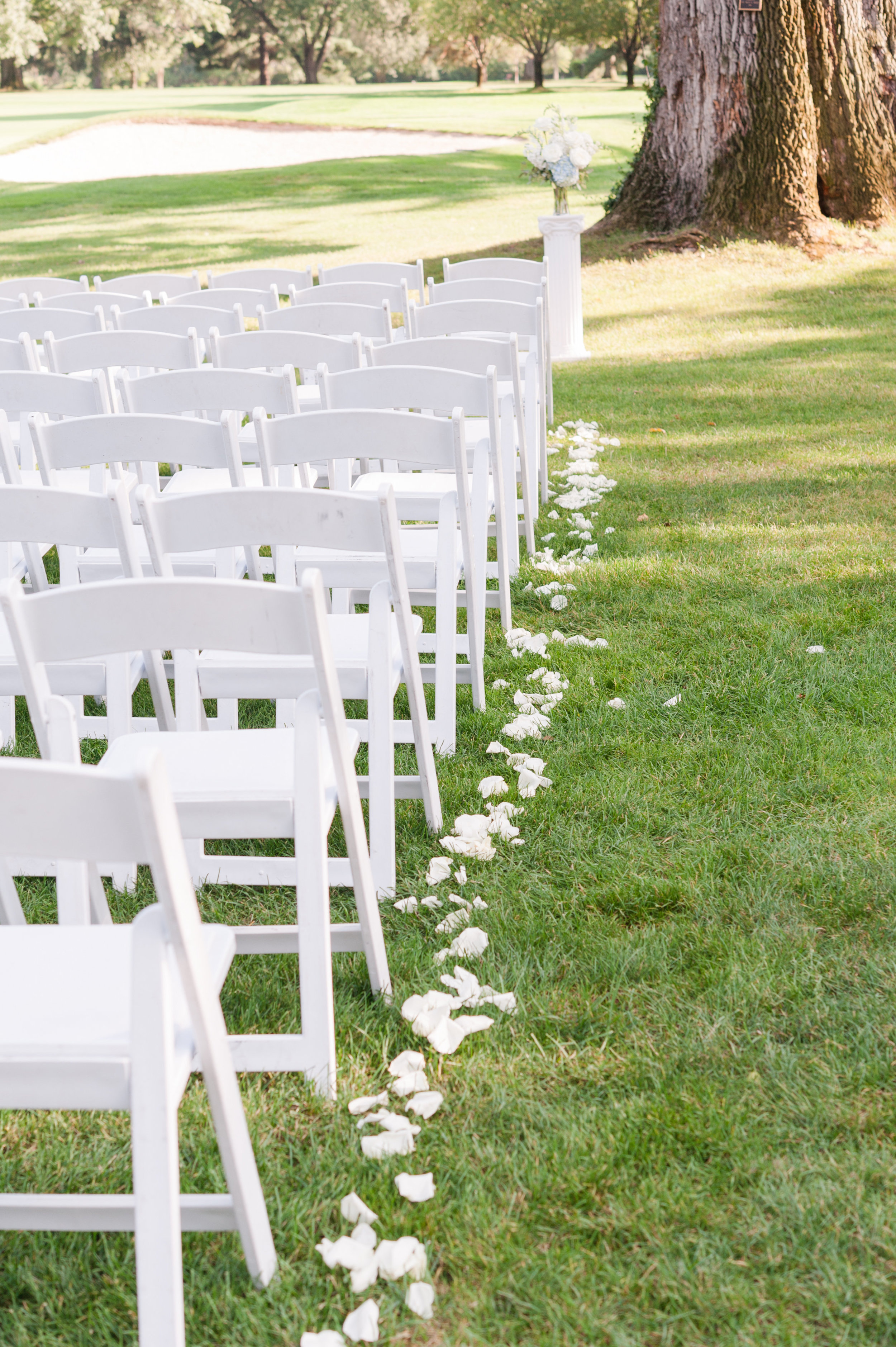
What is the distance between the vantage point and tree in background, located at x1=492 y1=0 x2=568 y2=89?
47500 mm

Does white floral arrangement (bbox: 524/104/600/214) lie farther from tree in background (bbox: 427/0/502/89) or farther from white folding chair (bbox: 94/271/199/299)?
tree in background (bbox: 427/0/502/89)

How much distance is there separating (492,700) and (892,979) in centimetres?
186

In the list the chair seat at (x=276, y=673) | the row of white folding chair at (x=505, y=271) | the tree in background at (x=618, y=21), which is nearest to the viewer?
the chair seat at (x=276, y=673)

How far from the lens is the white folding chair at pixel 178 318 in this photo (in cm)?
657

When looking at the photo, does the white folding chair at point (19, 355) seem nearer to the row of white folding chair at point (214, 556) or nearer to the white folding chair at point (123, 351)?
the white folding chair at point (123, 351)

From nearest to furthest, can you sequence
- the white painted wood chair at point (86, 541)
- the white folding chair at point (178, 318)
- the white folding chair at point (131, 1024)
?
the white folding chair at point (131, 1024), the white painted wood chair at point (86, 541), the white folding chair at point (178, 318)

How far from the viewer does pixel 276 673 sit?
2.97 m

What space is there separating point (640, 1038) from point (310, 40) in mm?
66182

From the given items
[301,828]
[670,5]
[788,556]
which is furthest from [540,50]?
[301,828]

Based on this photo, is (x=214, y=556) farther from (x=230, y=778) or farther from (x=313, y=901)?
(x=313, y=901)

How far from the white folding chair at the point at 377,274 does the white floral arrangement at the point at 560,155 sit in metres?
1.95

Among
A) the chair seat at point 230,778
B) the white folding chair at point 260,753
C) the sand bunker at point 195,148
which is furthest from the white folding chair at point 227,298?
the sand bunker at point 195,148

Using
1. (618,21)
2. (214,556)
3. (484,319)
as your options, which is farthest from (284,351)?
(618,21)

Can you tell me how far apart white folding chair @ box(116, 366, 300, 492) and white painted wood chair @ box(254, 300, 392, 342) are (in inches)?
64.6
